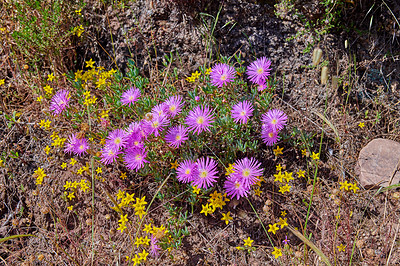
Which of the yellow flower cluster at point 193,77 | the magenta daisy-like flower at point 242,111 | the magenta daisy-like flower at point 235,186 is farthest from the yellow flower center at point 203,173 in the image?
the yellow flower cluster at point 193,77

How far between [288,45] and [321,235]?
1909 mm

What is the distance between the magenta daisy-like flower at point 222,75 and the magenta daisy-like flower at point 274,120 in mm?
466

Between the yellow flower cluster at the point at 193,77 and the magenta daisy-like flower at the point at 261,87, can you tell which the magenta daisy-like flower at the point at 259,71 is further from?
the yellow flower cluster at the point at 193,77

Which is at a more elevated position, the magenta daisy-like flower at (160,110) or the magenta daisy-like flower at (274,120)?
the magenta daisy-like flower at (160,110)

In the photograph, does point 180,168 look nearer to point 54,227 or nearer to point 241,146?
point 241,146

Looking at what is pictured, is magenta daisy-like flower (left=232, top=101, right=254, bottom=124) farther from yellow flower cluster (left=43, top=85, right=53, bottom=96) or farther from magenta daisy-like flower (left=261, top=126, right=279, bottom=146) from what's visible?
yellow flower cluster (left=43, top=85, right=53, bottom=96)

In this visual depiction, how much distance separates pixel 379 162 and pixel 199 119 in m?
1.71

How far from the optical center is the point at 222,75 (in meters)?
→ 2.86

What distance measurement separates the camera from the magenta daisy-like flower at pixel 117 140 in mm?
2734

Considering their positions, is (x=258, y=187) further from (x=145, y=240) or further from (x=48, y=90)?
(x=48, y=90)

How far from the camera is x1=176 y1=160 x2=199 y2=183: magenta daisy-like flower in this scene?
2.69 metres

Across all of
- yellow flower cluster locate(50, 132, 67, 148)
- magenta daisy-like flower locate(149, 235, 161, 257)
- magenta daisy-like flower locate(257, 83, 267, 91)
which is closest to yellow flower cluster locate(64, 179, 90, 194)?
yellow flower cluster locate(50, 132, 67, 148)

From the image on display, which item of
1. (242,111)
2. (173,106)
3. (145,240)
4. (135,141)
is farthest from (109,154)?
(242,111)

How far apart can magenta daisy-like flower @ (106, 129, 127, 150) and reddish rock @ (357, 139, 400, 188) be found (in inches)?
86.2
